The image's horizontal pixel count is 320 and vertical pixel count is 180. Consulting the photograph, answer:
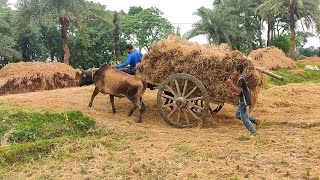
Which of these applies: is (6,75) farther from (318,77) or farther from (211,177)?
(318,77)

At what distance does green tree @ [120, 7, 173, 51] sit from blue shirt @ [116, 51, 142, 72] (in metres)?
27.7

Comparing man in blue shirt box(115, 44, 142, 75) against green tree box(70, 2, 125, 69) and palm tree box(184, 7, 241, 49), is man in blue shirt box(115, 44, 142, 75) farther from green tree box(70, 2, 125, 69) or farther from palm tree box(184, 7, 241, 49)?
green tree box(70, 2, 125, 69)

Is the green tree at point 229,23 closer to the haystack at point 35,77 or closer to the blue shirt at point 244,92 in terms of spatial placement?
the haystack at point 35,77

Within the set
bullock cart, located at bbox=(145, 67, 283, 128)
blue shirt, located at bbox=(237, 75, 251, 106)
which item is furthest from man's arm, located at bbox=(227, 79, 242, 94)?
bullock cart, located at bbox=(145, 67, 283, 128)

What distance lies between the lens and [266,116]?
38.4 feet

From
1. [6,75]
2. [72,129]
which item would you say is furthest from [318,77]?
[72,129]

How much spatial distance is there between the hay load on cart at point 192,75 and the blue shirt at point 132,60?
53 centimetres

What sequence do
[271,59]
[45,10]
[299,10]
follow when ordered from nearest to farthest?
1. [45,10]
2. [271,59]
3. [299,10]

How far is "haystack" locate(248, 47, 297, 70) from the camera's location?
26000 millimetres

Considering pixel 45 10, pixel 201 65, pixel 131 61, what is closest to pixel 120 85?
pixel 131 61

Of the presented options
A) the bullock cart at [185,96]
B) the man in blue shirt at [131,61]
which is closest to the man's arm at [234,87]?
the bullock cart at [185,96]

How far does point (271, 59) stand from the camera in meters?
27.1

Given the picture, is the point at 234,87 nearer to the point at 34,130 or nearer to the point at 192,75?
the point at 192,75

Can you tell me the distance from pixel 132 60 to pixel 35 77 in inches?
314
